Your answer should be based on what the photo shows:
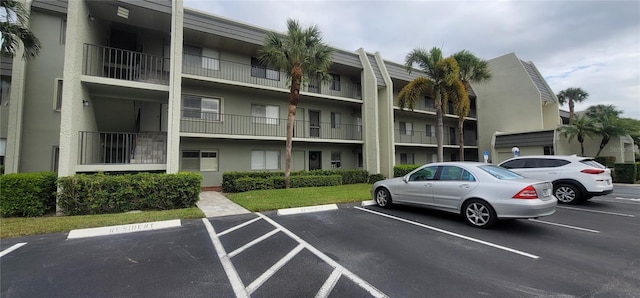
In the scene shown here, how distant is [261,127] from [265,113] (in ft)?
3.35

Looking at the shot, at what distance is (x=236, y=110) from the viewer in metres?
15.0

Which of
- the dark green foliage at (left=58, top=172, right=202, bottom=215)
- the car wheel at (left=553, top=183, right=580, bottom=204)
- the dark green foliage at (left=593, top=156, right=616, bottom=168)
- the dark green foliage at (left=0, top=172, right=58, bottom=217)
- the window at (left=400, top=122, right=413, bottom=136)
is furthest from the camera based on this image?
the window at (left=400, top=122, right=413, bottom=136)

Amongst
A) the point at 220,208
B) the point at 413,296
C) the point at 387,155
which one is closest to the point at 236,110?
the point at 220,208

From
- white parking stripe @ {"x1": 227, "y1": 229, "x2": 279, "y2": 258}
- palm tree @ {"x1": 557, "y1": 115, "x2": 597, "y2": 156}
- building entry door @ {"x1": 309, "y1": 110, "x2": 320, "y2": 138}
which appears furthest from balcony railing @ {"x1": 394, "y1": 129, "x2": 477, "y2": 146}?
white parking stripe @ {"x1": 227, "y1": 229, "x2": 279, "y2": 258}

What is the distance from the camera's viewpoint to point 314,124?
57.3 feet

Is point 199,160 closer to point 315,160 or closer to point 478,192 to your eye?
point 315,160

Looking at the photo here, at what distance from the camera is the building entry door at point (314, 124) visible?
A: 1731 cm

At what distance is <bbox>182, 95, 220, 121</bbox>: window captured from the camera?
1366cm

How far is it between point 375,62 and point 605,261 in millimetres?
16441

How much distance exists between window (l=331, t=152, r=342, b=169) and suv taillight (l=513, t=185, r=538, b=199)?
13.3 metres

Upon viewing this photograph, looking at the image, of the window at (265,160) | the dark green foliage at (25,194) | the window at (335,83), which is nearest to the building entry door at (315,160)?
the window at (265,160)

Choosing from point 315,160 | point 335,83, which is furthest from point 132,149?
point 335,83

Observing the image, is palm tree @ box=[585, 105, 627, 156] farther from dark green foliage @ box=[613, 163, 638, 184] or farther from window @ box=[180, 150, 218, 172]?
window @ box=[180, 150, 218, 172]

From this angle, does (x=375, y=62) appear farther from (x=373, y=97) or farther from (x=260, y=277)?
(x=260, y=277)
